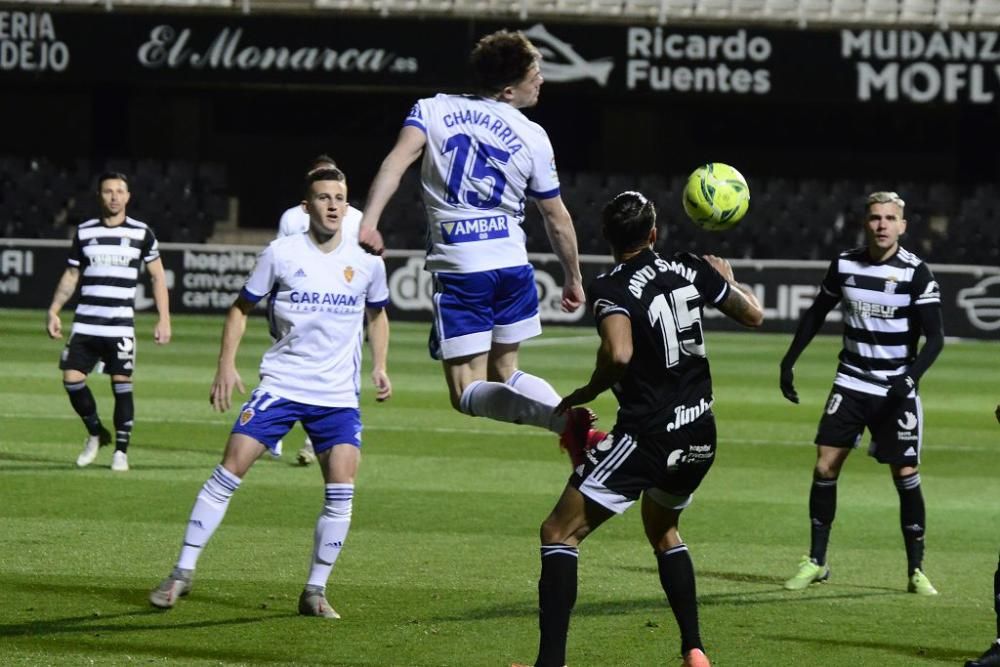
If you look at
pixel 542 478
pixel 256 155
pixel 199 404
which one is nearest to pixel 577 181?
pixel 256 155

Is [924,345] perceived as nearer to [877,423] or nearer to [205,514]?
[877,423]

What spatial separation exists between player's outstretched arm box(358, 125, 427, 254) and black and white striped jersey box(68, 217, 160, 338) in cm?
596

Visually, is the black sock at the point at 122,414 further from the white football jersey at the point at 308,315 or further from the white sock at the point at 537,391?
the white sock at the point at 537,391

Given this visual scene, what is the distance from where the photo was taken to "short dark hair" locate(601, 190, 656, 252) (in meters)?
6.12

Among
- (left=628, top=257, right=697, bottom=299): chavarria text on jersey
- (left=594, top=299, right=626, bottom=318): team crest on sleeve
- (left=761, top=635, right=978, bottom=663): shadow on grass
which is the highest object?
(left=628, top=257, right=697, bottom=299): chavarria text on jersey

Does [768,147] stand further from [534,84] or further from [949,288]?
[534,84]

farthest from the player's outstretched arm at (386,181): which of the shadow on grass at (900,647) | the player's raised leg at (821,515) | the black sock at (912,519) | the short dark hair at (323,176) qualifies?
the black sock at (912,519)

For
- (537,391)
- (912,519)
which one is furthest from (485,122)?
(912,519)

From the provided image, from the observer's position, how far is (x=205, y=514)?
7.47 meters

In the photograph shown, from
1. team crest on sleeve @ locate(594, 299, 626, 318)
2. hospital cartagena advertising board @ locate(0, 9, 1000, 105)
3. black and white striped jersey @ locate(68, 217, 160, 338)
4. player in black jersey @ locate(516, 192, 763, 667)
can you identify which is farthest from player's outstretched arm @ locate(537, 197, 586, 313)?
hospital cartagena advertising board @ locate(0, 9, 1000, 105)

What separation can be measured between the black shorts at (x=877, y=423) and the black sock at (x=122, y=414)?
5725 mm

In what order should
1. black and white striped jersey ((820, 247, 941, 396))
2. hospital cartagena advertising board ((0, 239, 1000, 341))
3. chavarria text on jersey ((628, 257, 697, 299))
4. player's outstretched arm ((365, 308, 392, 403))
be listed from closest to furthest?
1. chavarria text on jersey ((628, 257, 697, 299))
2. player's outstretched arm ((365, 308, 392, 403))
3. black and white striped jersey ((820, 247, 941, 396))
4. hospital cartagena advertising board ((0, 239, 1000, 341))

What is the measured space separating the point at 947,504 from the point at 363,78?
18948 millimetres

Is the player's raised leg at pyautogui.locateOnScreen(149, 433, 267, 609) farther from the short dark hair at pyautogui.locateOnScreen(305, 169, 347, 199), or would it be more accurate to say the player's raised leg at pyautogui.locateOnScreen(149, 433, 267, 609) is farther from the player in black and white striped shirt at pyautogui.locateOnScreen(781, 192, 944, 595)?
A: the player in black and white striped shirt at pyautogui.locateOnScreen(781, 192, 944, 595)
